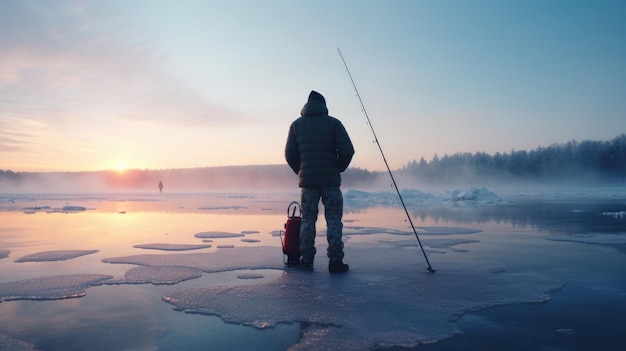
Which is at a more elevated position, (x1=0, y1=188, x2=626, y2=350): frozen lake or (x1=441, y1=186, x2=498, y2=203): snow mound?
(x1=441, y1=186, x2=498, y2=203): snow mound

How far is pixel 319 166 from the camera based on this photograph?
17.9 feet

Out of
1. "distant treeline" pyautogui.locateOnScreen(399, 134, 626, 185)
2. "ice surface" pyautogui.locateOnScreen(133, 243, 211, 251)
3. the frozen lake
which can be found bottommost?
the frozen lake

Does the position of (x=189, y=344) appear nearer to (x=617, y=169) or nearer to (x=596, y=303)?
(x=596, y=303)

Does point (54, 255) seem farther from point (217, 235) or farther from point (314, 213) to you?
point (314, 213)

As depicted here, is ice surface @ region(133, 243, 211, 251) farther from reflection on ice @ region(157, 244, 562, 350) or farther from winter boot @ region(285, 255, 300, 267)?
winter boot @ region(285, 255, 300, 267)

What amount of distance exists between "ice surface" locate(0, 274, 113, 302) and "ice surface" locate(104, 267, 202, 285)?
0.94 ft

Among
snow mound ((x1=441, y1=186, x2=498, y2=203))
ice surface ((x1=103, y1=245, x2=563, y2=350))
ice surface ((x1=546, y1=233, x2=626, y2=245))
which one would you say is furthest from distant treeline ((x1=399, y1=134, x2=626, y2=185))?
ice surface ((x1=103, y1=245, x2=563, y2=350))

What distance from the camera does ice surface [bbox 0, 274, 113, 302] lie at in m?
3.99

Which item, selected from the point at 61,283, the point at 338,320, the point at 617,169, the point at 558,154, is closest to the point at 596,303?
the point at 338,320

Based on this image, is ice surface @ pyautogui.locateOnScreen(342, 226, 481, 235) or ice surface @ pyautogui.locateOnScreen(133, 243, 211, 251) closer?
ice surface @ pyautogui.locateOnScreen(133, 243, 211, 251)

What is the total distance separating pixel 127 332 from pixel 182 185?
14102cm

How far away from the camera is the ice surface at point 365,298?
3.00 metres

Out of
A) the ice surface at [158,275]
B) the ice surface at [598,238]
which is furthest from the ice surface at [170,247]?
the ice surface at [598,238]

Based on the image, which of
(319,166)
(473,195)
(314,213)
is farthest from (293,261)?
(473,195)
